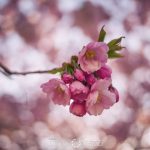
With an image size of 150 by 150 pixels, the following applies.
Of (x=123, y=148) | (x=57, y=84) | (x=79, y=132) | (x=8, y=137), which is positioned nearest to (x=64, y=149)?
(x=79, y=132)

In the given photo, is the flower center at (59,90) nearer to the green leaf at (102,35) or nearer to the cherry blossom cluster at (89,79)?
the cherry blossom cluster at (89,79)

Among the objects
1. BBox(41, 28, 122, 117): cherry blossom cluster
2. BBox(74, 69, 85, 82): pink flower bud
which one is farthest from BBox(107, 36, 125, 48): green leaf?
BBox(74, 69, 85, 82): pink flower bud

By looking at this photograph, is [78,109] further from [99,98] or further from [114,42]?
[114,42]

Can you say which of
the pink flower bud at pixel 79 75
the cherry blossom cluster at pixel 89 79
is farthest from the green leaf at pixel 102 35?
the pink flower bud at pixel 79 75

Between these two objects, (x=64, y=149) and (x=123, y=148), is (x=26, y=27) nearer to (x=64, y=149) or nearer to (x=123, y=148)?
(x=64, y=149)

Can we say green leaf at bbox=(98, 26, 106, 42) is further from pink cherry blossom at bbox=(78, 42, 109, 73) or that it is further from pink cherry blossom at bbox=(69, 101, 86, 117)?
pink cherry blossom at bbox=(69, 101, 86, 117)

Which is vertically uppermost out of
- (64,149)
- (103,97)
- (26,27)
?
(26,27)

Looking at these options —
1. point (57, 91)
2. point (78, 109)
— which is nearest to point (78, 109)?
point (78, 109)
